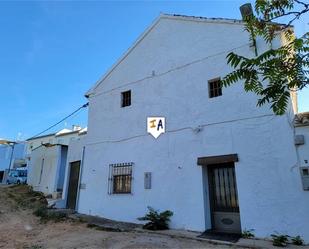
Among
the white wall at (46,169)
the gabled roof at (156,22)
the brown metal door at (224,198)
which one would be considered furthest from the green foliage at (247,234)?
the white wall at (46,169)

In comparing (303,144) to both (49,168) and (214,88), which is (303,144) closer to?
(214,88)

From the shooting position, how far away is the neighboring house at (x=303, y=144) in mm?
7173

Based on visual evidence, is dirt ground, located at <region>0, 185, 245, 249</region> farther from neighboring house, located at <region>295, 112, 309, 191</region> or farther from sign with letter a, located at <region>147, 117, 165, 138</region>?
sign with letter a, located at <region>147, 117, 165, 138</region>

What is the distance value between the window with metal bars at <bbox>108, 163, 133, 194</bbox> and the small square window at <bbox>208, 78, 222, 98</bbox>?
427 cm

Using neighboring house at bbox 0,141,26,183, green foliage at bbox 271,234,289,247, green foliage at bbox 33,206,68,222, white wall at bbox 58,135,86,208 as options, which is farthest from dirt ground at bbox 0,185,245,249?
neighboring house at bbox 0,141,26,183

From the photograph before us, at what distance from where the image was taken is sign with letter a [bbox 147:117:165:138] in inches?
411

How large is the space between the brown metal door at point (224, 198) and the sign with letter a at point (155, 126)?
240 cm

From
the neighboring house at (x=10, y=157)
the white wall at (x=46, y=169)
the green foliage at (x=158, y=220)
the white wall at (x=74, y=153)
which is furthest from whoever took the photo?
the neighboring house at (x=10, y=157)

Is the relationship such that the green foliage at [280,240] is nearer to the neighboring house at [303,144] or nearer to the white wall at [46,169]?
the neighboring house at [303,144]

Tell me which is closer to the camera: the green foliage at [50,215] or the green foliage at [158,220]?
the green foliage at [158,220]

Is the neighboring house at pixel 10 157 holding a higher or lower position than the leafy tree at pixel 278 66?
higher

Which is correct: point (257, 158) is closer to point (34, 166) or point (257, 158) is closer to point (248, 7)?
point (248, 7)

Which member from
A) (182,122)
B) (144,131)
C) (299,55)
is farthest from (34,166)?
(299,55)

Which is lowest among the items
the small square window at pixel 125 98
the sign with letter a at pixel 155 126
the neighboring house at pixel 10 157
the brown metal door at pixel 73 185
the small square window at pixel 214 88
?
the brown metal door at pixel 73 185
